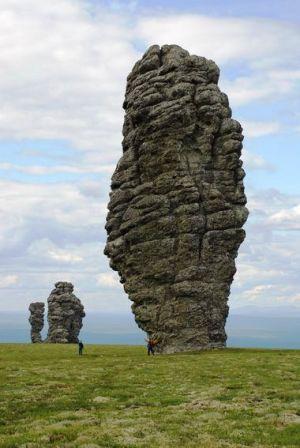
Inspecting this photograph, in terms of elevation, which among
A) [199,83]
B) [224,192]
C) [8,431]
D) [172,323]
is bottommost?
[8,431]

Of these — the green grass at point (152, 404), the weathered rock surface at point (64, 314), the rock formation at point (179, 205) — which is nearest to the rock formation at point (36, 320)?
the weathered rock surface at point (64, 314)

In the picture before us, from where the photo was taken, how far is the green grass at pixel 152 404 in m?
28.6

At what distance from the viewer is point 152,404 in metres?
39.1

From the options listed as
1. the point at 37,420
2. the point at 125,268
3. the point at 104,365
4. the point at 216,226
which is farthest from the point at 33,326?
the point at 37,420

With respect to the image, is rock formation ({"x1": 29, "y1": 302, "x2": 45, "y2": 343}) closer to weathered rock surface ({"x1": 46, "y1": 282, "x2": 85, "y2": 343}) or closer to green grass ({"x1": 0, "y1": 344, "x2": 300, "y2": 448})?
weathered rock surface ({"x1": 46, "y1": 282, "x2": 85, "y2": 343})

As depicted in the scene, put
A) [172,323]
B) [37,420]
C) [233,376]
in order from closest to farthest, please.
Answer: [37,420] < [233,376] < [172,323]

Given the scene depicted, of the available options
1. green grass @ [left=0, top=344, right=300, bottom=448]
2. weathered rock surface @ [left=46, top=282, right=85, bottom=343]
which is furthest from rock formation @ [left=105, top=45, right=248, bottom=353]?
weathered rock surface @ [left=46, top=282, right=85, bottom=343]

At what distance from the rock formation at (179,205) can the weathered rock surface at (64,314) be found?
2243 inches

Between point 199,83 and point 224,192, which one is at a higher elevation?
point 199,83

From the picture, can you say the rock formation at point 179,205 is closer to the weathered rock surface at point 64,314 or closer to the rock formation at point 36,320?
the weathered rock surface at point 64,314

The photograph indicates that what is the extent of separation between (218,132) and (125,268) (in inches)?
1028

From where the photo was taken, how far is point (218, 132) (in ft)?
300

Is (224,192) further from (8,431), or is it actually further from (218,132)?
(8,431)

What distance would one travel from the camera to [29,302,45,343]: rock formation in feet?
512
